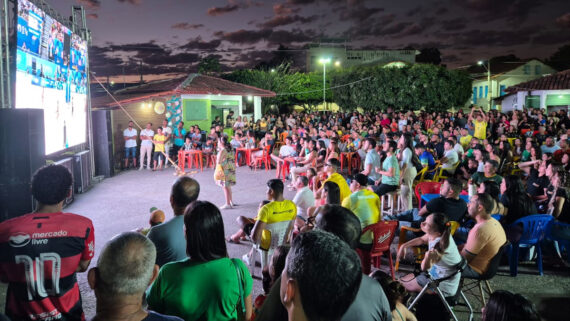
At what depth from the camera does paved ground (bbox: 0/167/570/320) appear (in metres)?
4.68

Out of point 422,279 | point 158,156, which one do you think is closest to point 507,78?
point 158,156

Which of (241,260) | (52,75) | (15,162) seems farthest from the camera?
(52,75)

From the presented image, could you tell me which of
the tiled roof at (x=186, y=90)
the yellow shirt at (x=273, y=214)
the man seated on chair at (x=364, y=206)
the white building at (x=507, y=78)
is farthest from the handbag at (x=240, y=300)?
the white building at (x=507, y=78)

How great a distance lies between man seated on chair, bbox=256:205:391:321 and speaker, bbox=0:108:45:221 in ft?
17.8

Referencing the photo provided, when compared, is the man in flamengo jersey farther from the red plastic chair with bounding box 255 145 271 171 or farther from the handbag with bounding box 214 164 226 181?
the red plastic chair with bounding box 255 145 271 171

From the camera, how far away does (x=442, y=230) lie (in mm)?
3902

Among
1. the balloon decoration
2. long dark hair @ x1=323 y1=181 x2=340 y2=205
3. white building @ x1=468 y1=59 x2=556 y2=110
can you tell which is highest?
white building @ x1=468 y1=59 x2=556 y2=110

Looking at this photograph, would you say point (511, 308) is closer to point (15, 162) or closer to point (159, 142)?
point (15, 162)

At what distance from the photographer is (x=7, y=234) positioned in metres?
2.44

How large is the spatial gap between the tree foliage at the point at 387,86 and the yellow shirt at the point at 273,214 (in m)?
27.3

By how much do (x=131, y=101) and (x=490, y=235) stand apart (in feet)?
50.2

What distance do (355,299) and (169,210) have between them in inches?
290

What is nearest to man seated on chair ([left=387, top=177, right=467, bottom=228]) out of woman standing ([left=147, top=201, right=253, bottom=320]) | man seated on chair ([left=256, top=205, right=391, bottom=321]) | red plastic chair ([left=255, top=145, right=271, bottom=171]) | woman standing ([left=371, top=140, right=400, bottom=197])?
woman standing ([left=371, top=140, right=400, bottom=197])

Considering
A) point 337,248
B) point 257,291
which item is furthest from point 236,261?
point 257,291
